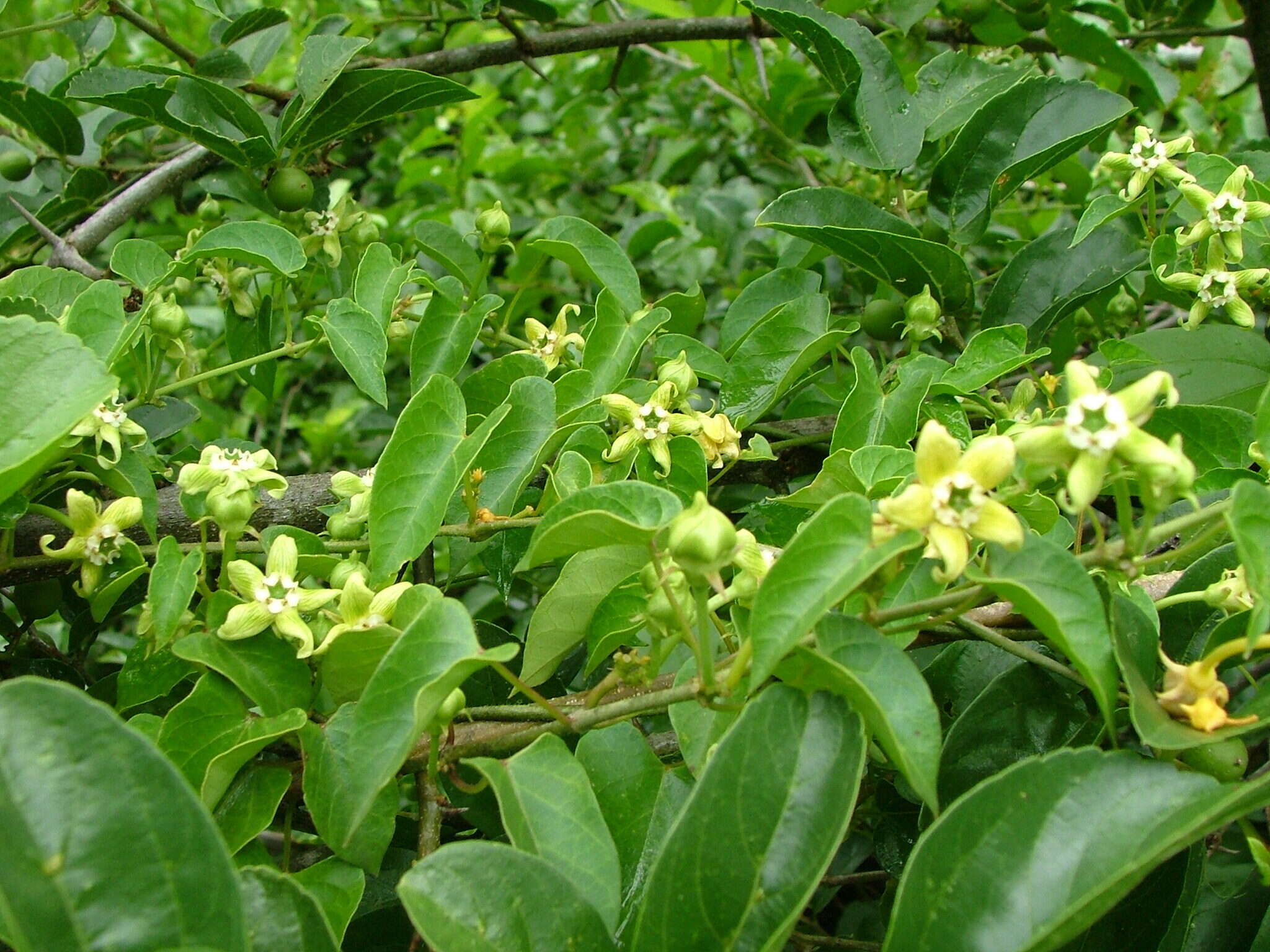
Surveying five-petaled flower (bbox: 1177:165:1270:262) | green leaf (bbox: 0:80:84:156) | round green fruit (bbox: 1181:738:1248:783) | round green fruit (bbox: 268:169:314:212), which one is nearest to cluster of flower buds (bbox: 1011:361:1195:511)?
round green fruit (bbox: 1181:738:1248:783)

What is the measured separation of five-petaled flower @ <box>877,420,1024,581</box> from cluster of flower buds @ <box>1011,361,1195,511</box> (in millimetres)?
Result: 34

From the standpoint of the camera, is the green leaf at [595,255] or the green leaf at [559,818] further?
the green leaf at [595,255]

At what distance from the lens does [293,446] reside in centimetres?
329

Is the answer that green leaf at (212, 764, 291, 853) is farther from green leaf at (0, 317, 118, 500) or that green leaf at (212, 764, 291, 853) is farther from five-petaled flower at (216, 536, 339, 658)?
green leaf at (0, 317, 118, 500)

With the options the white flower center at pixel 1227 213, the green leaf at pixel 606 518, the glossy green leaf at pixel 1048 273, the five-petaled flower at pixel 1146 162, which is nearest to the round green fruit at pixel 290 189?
the green leaf at pixel 606 518

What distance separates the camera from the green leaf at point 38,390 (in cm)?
82

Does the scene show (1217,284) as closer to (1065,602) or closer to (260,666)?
(1065,602)

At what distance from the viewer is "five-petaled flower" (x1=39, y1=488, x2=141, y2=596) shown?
105cm

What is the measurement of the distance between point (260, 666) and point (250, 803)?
0.12 meters

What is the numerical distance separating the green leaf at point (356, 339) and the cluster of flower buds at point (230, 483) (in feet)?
0.60

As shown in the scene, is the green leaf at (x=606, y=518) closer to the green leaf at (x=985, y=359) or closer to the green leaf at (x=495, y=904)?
the green leaf at (x=495, y=904)

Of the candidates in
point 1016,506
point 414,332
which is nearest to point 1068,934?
point 1016,506

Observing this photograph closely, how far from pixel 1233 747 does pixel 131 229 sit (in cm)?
334

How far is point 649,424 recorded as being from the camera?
1.07 m
